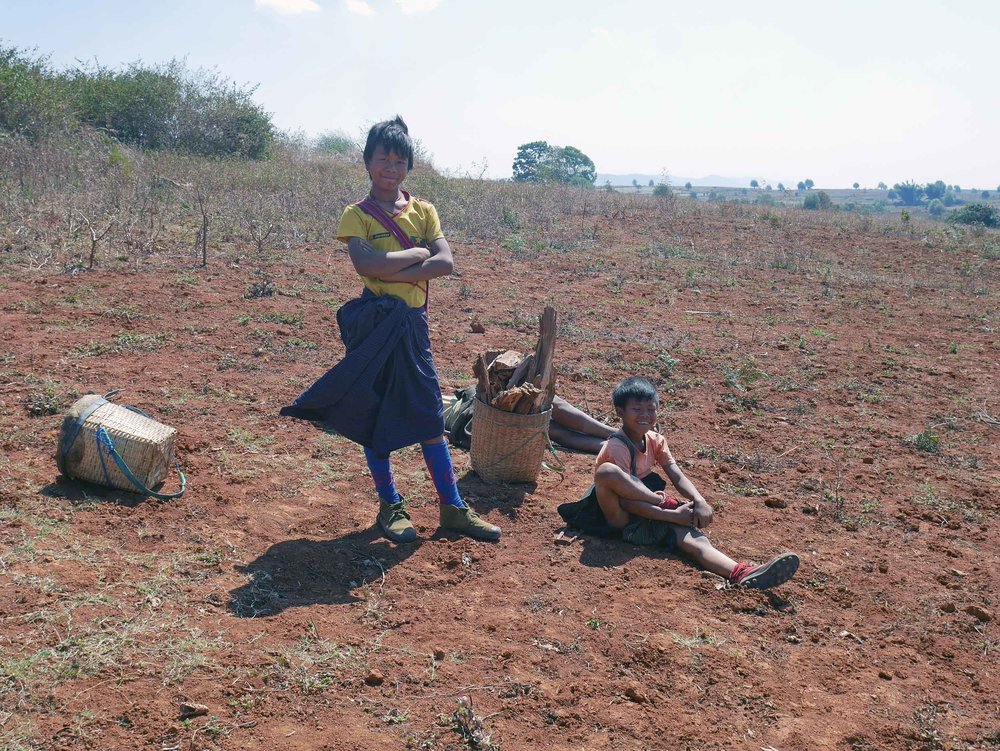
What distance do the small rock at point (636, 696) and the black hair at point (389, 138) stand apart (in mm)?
2222

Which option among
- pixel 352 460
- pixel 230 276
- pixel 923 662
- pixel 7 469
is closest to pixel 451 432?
pixel 352 460

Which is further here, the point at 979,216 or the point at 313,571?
the point at 979,216

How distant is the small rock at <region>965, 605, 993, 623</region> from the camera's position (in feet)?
11.5

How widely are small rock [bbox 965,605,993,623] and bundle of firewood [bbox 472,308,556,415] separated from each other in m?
2.16

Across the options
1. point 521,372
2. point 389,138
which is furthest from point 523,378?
point 389,138

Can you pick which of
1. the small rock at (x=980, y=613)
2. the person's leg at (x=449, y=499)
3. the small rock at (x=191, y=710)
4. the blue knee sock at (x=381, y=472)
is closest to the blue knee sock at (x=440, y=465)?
the person's leg at (x=449, y=499)

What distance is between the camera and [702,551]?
3.82 m

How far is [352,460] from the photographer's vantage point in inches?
187

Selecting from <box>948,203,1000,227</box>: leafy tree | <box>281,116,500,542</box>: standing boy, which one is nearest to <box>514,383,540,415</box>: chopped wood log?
<box>281,116,500,542</box>: standing boy

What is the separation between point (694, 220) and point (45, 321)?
13413 mm

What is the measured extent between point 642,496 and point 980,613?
4.69 ft

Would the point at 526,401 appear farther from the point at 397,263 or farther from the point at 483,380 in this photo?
the point at 397,263

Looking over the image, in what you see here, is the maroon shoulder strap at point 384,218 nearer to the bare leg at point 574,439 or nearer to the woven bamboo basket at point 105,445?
the woven bamboo basket at point 105,445

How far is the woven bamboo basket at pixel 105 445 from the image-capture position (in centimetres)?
372
